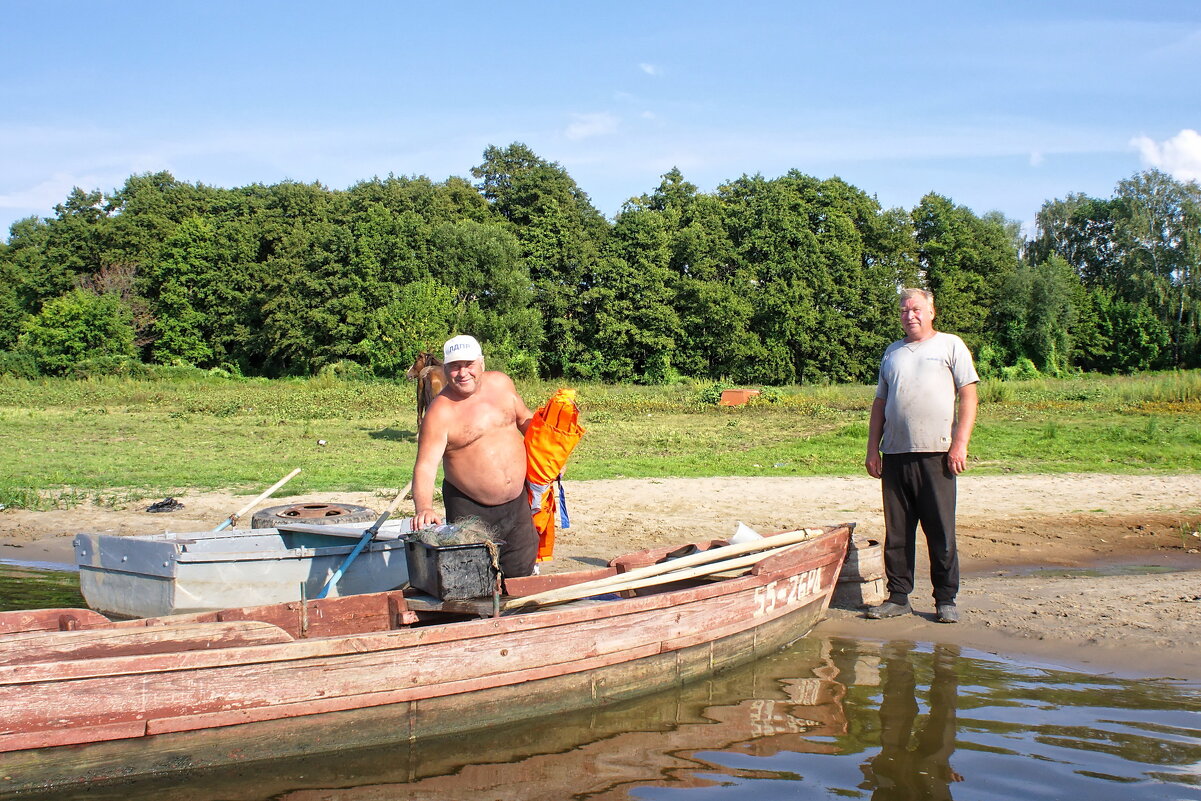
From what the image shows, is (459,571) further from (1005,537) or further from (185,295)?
(185,295)

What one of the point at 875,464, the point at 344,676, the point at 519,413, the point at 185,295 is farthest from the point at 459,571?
the point at 185,295

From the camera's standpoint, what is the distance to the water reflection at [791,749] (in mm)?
4676

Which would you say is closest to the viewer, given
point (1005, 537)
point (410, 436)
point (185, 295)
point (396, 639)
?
point (396, 639)

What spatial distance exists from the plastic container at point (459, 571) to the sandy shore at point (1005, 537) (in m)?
3.00

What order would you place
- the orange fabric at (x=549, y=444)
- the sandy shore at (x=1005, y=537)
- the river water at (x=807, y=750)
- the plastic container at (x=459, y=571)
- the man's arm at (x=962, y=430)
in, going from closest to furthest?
the river water at (x=807, y=750)
the plastic container at (x=459, y=571)
the man's arm at (x=962, y=430)
the sandy shore at (x=1005, y=537)
the orange fabric at (x=549, y=444)

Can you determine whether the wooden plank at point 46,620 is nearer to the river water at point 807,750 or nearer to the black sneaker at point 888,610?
the river water at point 807,750

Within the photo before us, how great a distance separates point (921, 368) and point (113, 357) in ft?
142

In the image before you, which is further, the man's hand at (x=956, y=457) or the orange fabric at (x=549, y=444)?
the orange fabric at (x=549, y=444)

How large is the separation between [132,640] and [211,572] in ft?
7.81

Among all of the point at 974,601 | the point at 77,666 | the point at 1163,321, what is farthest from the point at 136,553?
the point at 1163,321

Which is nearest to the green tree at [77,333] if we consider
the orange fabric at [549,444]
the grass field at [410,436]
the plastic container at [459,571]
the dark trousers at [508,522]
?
the grass field at [410,436]

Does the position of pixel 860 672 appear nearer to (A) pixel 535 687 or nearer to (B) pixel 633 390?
(A) pixel 535 687

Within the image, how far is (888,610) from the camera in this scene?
23.8 feet

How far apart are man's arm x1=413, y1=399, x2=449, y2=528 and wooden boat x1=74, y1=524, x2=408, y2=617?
172cm
